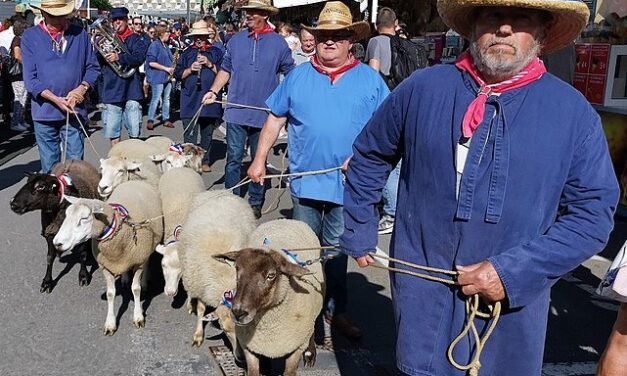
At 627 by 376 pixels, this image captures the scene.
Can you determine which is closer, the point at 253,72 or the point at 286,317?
the point at 286,317

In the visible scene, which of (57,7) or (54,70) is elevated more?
(57,7)

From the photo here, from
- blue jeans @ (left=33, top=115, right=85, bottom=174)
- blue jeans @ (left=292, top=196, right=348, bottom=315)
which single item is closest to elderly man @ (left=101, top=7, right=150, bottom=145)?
blue jeans @ (left=33, top=115, right=85, bottom=174)

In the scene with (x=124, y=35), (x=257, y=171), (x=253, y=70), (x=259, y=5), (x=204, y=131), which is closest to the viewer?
(x=257, y=171)

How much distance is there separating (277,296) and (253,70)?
3.58 metres

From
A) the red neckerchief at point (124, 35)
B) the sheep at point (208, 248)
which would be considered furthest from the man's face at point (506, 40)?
the red neckerchief at point (124, 35)

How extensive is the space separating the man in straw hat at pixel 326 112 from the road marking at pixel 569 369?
1.39 m

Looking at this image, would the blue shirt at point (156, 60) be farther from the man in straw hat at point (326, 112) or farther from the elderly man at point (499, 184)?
the elderly man at point (499, 184)

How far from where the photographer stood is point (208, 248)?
398 cm

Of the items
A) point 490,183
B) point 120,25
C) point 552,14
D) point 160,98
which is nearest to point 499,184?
point 490,183

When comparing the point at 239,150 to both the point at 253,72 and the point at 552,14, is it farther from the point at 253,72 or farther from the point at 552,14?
the point at 552,14

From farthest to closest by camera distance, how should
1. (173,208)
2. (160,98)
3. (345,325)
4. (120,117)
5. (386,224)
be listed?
(160,98), (120,117), (386,224), (173,208), (345,325)

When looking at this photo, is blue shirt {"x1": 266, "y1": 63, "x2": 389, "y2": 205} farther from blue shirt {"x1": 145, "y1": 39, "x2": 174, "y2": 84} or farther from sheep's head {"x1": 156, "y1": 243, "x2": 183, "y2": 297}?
blue shirt {"x1": 145, "y1": 39, "x2": 174, "y2": 84}

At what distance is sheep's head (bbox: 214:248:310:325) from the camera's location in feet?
9.82

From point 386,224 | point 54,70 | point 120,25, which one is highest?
point 120,25
